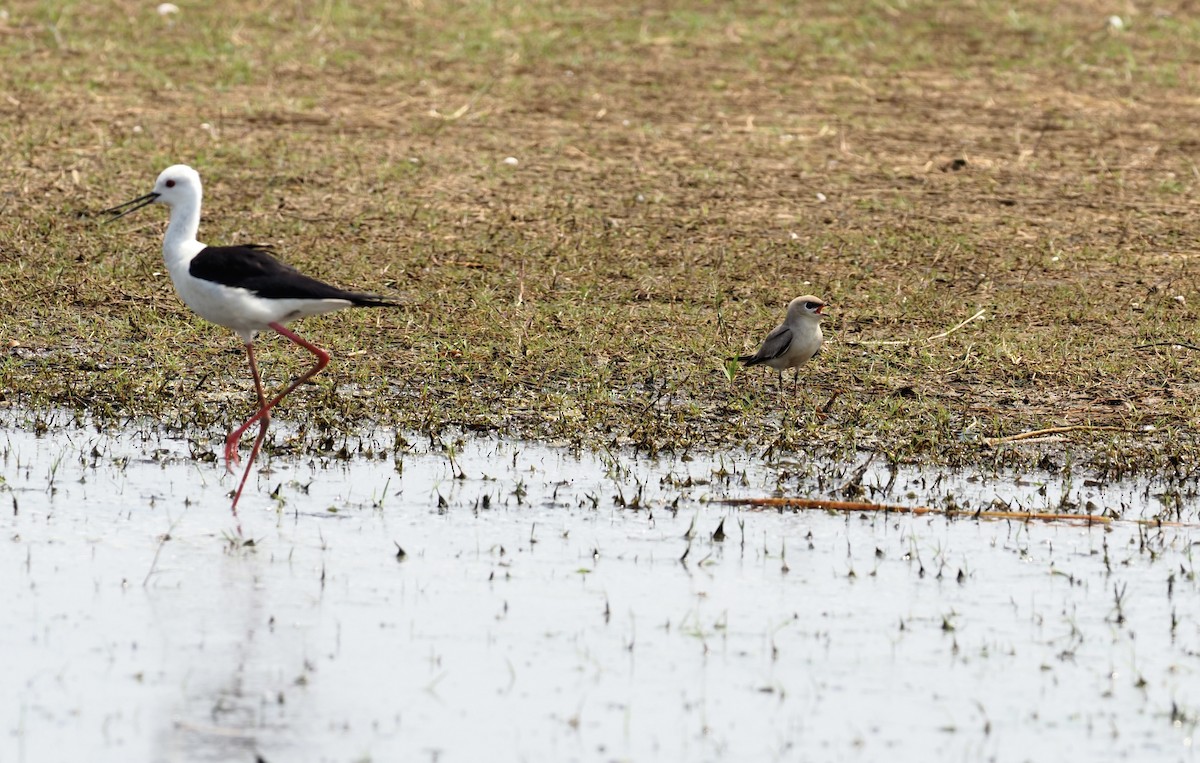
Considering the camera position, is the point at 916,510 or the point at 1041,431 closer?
the point at 916,510

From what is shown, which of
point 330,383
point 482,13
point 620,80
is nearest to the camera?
Result: point 330,383

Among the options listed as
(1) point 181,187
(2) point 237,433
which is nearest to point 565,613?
(2) point 237,433

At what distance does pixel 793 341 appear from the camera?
340 inches

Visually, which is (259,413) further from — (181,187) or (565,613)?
(565,613)

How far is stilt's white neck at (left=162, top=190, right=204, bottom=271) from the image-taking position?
8047 millimetres

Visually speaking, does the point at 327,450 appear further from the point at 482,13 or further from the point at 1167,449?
the point at 482,13

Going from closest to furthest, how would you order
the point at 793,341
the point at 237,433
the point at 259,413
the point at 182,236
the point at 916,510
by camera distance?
the point at 916,510 → the point at 237,433 → the point at 259,413 → the point at 182,236 → the point at 793,341

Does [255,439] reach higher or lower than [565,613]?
lower

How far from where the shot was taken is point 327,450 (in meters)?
7.89

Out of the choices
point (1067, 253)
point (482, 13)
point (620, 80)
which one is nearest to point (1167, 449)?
point (1067, 253)

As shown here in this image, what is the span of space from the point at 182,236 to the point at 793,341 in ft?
9.48

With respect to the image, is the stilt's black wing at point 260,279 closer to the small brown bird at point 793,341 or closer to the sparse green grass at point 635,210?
the sparse green grass at point 635,210

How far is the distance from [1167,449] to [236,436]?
13.4ft

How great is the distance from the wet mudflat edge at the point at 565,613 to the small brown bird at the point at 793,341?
0.94 meters
